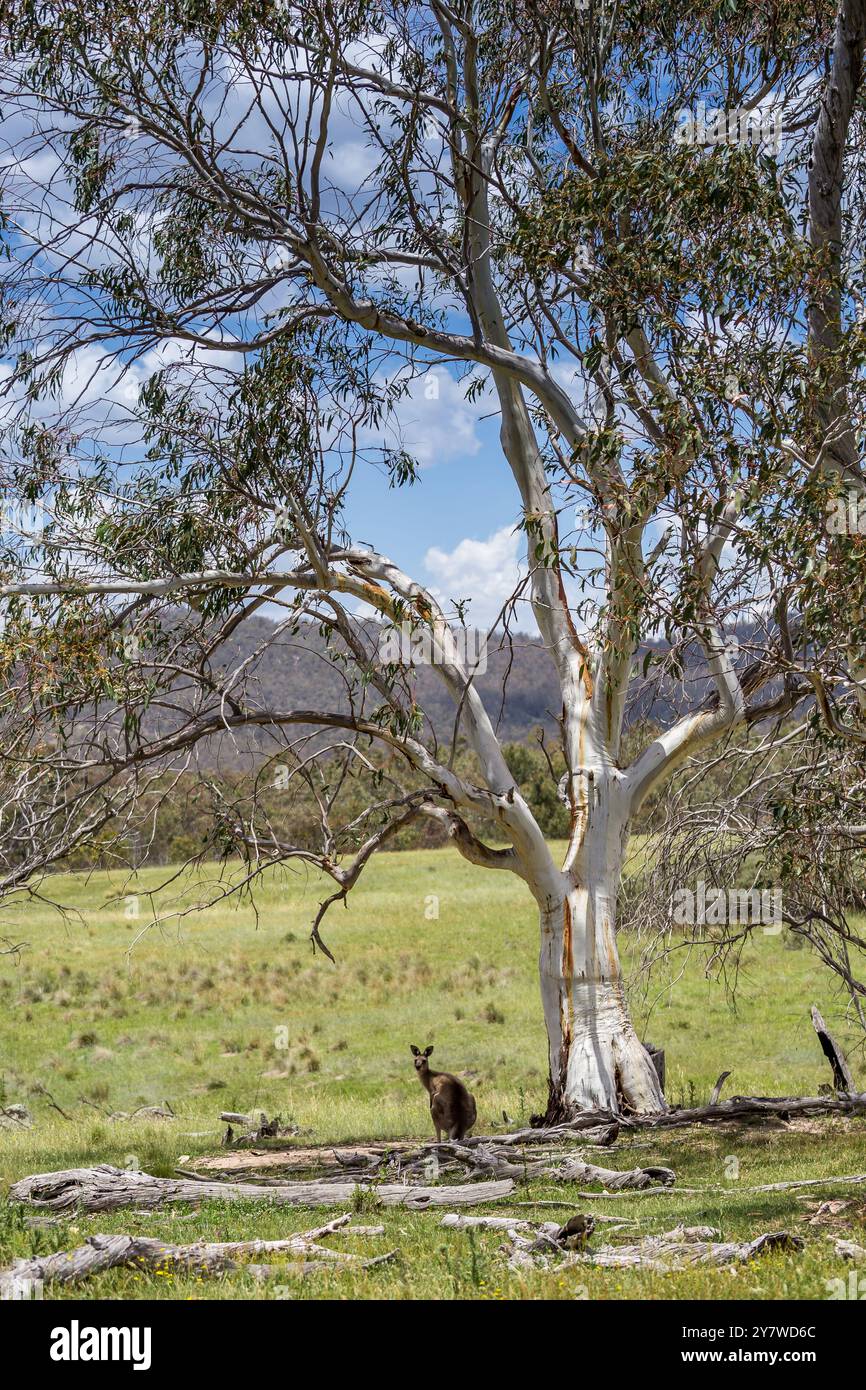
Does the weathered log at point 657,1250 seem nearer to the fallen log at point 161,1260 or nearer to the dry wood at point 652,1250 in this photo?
the dry wood at point 652,1250

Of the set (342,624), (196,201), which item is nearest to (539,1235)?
(342,624)

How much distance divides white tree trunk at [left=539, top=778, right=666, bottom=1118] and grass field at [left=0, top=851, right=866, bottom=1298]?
74 cm

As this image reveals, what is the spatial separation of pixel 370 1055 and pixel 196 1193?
477 inches

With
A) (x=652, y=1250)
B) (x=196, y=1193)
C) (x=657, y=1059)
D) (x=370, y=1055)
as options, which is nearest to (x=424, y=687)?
(x=370, y=1055)

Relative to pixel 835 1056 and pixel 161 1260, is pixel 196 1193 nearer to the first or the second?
pixel 161 1260

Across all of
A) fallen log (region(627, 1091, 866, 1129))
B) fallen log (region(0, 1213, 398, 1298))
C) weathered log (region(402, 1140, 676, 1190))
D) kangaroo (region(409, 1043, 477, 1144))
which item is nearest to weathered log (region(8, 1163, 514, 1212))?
weathered log (region(402, 1140, 676, 1190))

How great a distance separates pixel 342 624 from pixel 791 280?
4.32 metres

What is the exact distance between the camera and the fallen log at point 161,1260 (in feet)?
15.9

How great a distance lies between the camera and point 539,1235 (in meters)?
5.61

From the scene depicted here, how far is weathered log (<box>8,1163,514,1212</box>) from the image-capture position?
23.5ft

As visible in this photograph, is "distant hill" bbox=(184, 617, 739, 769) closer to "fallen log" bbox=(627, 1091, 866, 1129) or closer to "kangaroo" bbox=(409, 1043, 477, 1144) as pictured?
"kangaroo" bbox=(409, 1043, 477, 1144)

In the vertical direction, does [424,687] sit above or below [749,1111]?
above

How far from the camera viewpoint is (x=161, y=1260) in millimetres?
5145

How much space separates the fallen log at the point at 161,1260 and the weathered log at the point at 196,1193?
1.72 metres
